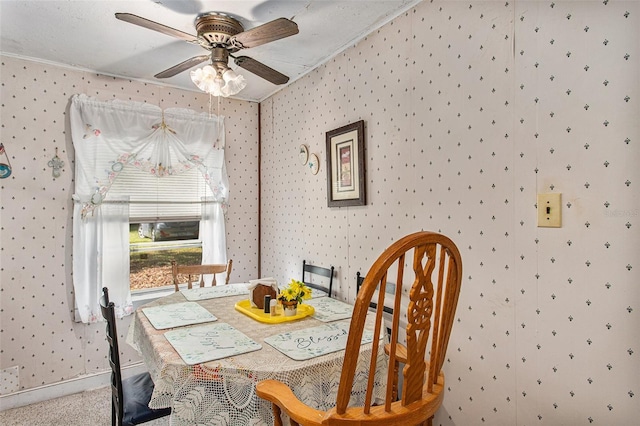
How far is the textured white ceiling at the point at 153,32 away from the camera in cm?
208

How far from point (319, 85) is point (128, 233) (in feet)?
6.48

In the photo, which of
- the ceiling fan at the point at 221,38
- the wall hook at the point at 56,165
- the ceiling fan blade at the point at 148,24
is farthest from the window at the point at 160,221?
the ceiling fan blade at the point at 148,24

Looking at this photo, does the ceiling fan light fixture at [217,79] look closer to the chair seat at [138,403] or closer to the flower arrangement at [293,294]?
the flower arrangement at [293,294]

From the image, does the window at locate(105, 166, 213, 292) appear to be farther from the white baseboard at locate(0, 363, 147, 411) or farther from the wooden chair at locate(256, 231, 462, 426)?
the wooden chair at locate(256, 231, 462, 426)

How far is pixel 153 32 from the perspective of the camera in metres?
2.38

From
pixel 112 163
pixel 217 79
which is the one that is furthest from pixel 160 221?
pixel 217 79

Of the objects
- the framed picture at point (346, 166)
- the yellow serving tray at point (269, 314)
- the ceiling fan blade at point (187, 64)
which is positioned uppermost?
the ceiling fan blade at point (187, 64)

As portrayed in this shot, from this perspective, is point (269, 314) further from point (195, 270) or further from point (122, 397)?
point (195, 270)

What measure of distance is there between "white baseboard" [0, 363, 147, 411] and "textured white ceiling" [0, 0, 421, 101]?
2.43m

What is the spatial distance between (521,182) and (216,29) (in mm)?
1726

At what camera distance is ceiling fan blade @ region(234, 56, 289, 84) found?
214cm

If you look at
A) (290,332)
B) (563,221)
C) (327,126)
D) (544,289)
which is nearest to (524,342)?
(544,289)

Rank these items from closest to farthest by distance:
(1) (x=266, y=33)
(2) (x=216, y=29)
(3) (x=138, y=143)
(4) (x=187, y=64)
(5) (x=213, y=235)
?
(1) (x=266, y=33) → (2) (x=216, y=29) → (4) (x=187, y=64) → (3) (x=138, y=143) → (5) (x=213, y=235)

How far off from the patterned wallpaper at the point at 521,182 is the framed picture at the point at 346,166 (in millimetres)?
78
